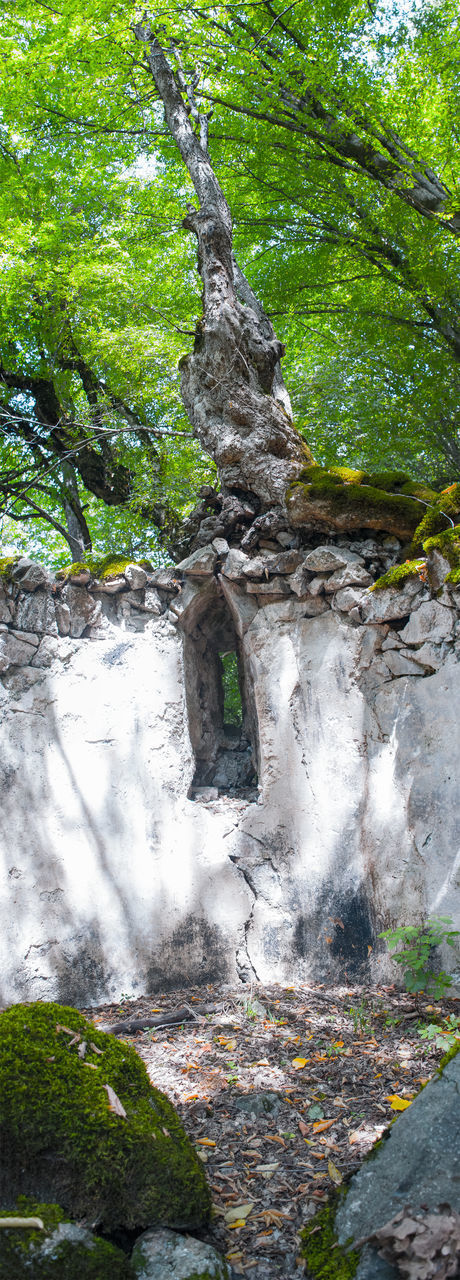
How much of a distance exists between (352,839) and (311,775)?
540mm

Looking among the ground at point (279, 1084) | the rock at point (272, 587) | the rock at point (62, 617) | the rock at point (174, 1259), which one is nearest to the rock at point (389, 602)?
the rock at point (272, 587)

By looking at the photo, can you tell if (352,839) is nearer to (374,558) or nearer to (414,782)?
(414,782)

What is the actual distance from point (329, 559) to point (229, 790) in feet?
6.68

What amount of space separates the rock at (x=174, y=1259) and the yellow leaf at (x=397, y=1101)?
120 centimetres

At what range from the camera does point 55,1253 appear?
7.09 ft

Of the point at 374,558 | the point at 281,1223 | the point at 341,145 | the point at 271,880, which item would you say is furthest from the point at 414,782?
the point at 341,145

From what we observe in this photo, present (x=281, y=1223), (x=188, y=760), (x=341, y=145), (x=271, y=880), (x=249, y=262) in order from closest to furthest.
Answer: (x=281, y=1223)
(x=271, y=880)
(x=188, y=760)
(x=341, y=145)
(x=249, y=262)

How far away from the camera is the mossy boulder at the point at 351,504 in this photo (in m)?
5.43

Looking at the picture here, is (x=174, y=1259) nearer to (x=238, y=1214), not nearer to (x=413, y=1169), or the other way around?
(x=238, y=1214)

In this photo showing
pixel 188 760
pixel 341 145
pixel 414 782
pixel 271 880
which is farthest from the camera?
pixel 341 145

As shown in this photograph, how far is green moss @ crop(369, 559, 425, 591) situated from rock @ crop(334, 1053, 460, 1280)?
327 cm

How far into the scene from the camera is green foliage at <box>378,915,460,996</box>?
14.4ft

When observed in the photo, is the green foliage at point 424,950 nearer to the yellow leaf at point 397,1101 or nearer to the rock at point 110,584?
the yellow leaf at point 397,1101

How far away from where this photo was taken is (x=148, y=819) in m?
5.48
